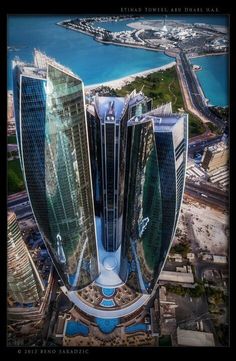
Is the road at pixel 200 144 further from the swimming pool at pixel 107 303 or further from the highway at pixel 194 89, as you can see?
the swimming pool at pixel 107 303

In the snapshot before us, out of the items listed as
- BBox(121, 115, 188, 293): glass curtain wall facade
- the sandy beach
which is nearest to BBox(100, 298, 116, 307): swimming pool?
BBox(121, 115, 188, 293): glass curtain wall facade

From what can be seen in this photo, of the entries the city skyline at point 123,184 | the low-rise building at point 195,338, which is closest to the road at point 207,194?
the city skyline at point 123,184

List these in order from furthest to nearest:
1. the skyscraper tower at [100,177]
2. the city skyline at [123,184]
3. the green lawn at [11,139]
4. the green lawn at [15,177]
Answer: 1. the green lawn at [15,177]
2. the green lawn at [11,139]
3. the city skyline at [123,184]
4. the skyscraper tower at [100,177]

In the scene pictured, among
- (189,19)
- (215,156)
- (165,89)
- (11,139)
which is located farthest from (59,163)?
(189,19)

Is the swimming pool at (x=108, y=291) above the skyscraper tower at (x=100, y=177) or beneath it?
beneath

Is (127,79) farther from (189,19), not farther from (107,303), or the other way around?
(107,303)

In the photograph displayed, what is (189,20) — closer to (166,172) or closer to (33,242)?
(166,172)
